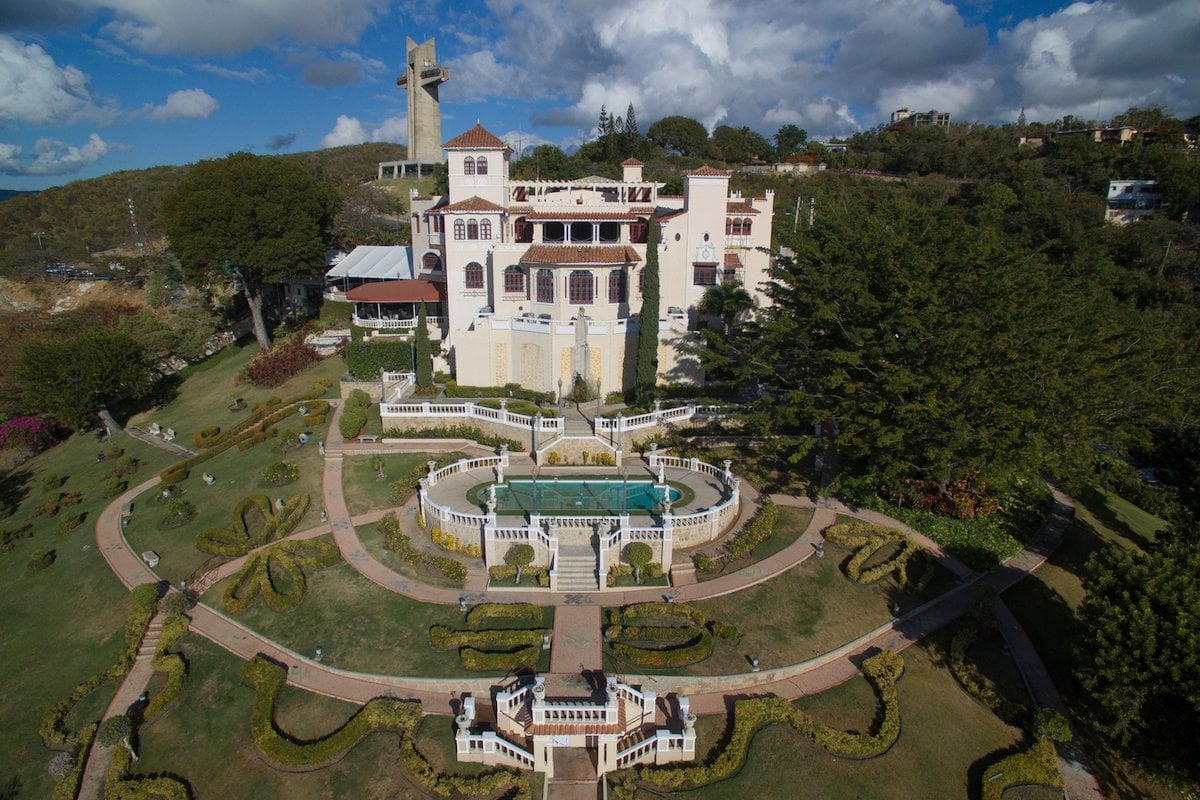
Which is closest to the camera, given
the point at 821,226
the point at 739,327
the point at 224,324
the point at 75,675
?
the point at 75,675

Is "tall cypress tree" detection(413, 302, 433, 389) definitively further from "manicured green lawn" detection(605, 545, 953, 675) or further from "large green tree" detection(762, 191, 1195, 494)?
"manicured green lawn" detection(605, 545, 953, 675)

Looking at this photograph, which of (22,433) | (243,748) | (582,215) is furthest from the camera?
(582,215)

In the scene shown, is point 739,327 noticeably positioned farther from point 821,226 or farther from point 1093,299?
point 1093,299

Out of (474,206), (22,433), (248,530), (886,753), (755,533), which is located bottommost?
(886,753)

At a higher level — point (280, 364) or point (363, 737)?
point (280, 364)

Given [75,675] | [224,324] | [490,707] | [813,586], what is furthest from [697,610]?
[224,324]

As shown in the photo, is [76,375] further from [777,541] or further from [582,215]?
[777,541]

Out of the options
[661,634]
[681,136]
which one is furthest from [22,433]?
[681,136]
